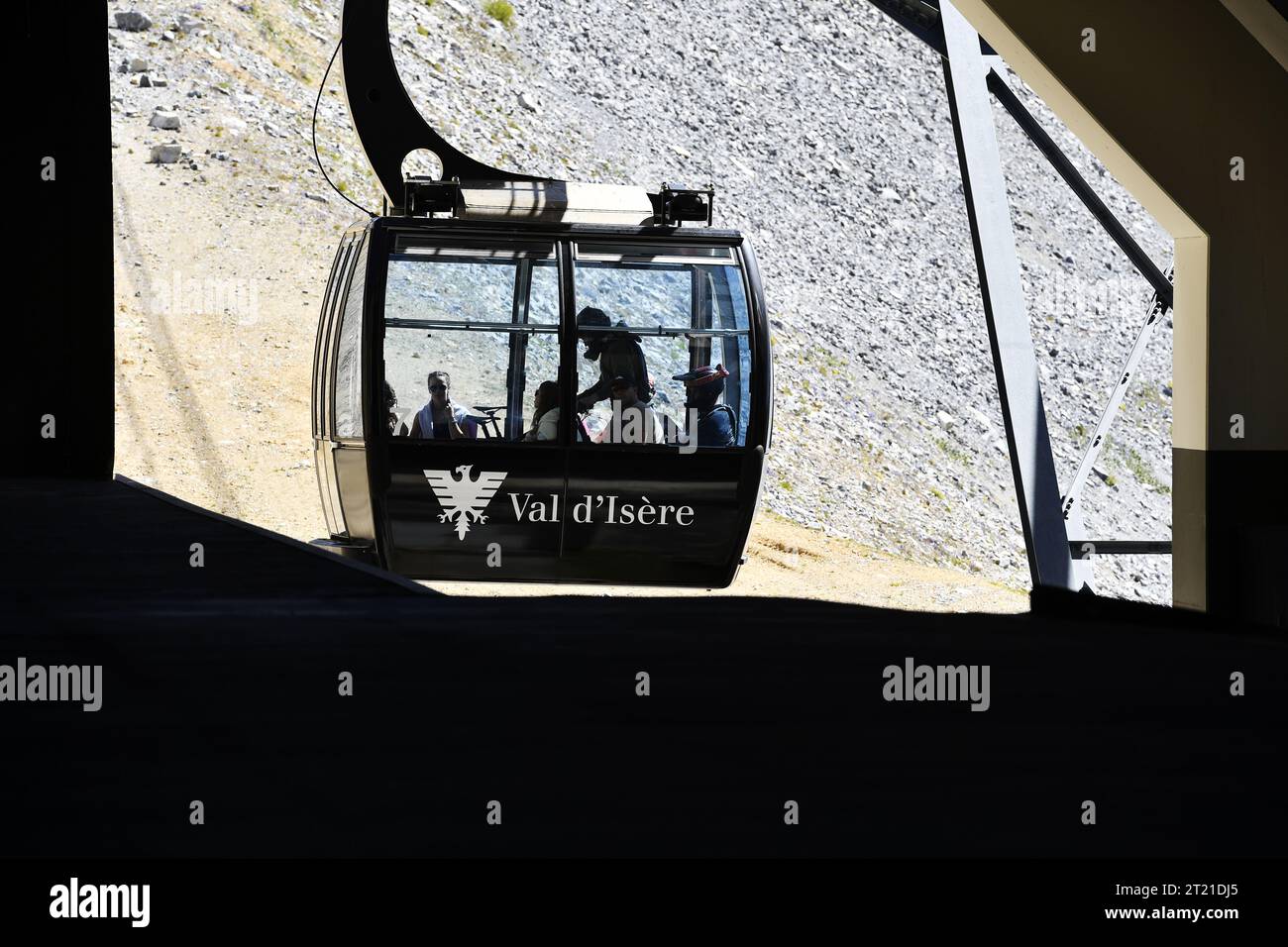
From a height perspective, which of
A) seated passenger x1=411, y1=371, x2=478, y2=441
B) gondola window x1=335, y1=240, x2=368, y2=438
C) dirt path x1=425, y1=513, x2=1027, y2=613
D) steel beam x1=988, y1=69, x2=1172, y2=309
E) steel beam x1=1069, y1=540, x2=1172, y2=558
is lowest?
dirt path x1=425, y1=513, x2=1027, y2=613

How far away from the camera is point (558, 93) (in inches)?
1620

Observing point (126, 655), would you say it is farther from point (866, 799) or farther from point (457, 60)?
point (457, 60)

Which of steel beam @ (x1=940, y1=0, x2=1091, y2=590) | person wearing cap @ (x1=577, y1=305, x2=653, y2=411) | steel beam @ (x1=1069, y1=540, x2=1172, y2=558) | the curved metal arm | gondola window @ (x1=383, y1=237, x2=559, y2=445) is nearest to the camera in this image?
steel beam @ (x1=940, y1=0, x2=1091, y2=590)

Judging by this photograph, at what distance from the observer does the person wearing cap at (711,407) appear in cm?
1071

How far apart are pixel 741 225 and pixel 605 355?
3062 centimetres

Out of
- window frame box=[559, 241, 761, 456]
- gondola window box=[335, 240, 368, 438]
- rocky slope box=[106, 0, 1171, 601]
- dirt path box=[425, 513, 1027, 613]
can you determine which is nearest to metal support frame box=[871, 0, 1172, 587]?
window frame box=[559, 241, 761, 456]

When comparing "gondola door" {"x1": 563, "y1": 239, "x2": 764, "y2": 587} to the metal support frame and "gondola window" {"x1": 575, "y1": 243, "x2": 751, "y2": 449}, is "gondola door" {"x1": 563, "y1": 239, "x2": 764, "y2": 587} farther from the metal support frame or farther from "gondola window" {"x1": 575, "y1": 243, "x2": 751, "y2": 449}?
the metal support frame

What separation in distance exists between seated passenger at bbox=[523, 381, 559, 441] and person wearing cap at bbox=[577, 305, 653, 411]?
0.59ft

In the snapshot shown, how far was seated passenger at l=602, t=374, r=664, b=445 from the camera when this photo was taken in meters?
10.6

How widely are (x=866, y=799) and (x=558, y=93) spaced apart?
3859 cm

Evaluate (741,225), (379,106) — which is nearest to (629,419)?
(379,106)

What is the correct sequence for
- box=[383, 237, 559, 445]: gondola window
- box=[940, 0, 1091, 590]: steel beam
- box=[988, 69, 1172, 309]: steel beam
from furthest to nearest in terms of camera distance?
box=[383, 237, 559, 445]: gondola window, box=[988, 69, 1172, 309]: steel beam, box=[940, 0, 1091, 590]: steel beam

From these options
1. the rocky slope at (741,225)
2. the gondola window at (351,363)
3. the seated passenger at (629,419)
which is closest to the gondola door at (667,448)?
the seated passenger at (629,419)

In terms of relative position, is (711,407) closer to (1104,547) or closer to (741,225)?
(1104,547)
